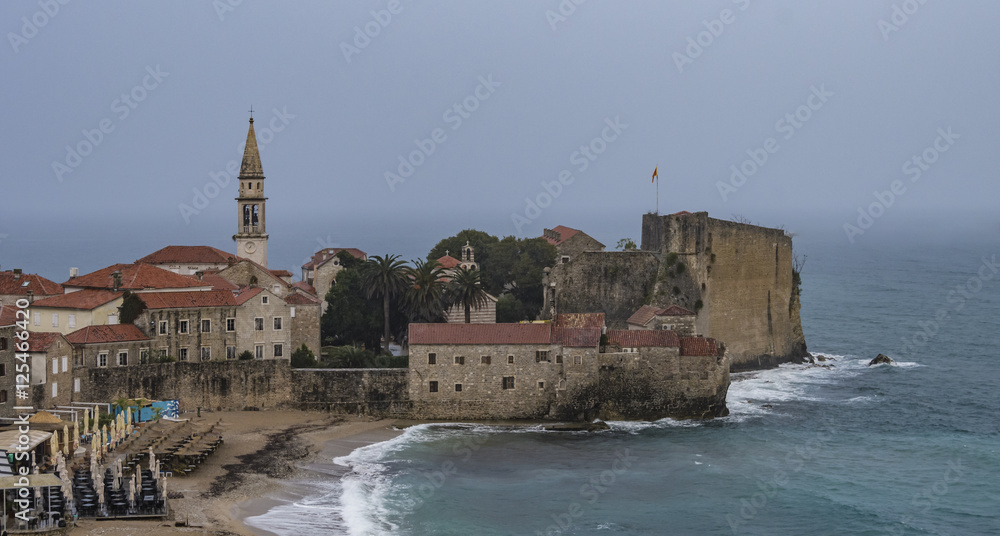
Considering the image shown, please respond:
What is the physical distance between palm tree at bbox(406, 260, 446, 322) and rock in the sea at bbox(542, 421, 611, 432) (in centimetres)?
1470

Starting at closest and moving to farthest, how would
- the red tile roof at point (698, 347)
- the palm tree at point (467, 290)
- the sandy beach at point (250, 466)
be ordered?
the sandy beach at point (250, 466) < the red tile roof at point (698, 347) < the palm tree at point (467, 290)

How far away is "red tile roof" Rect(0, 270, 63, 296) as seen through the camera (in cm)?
6812

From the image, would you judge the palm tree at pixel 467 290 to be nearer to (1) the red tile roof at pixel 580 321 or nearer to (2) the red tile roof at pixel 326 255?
(1) the red tile roof at pixel 580 321

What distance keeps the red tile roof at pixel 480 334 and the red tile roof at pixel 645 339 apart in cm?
351

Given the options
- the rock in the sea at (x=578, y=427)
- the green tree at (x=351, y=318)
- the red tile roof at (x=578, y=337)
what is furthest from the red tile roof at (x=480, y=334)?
the green tree at (x=351, y=318)

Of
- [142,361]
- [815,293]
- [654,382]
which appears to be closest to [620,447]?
[654,382]

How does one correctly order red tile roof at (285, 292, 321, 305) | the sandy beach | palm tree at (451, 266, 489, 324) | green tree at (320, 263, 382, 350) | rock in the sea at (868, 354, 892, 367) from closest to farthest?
1. the sandy beach
2. red tile roof at (285, 292, 321, 305)
3. palm tree at (451, 266, 489, 324)
4. green tree at (320, 263, 382, 350)
5. rock in the sea at (868, 354, 892, 367)

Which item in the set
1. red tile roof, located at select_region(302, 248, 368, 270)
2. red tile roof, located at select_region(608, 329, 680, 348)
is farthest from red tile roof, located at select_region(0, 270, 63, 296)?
red tile roof, located at select_region(608, 329, 680, 348)

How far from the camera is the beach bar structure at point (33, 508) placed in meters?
38.5

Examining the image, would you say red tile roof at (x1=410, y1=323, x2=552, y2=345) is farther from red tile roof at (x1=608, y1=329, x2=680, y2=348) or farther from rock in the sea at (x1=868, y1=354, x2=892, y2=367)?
rock in the sea at (x1=868, y1=354, x2=892, y2=367)

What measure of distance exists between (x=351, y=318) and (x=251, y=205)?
1098cm

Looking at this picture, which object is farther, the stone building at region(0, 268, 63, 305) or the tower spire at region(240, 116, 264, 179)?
the tower spire at region(240, 116, 264, 179)

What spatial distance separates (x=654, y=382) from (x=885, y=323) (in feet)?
194

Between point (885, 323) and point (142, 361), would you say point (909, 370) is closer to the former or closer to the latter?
point (885, 323)
